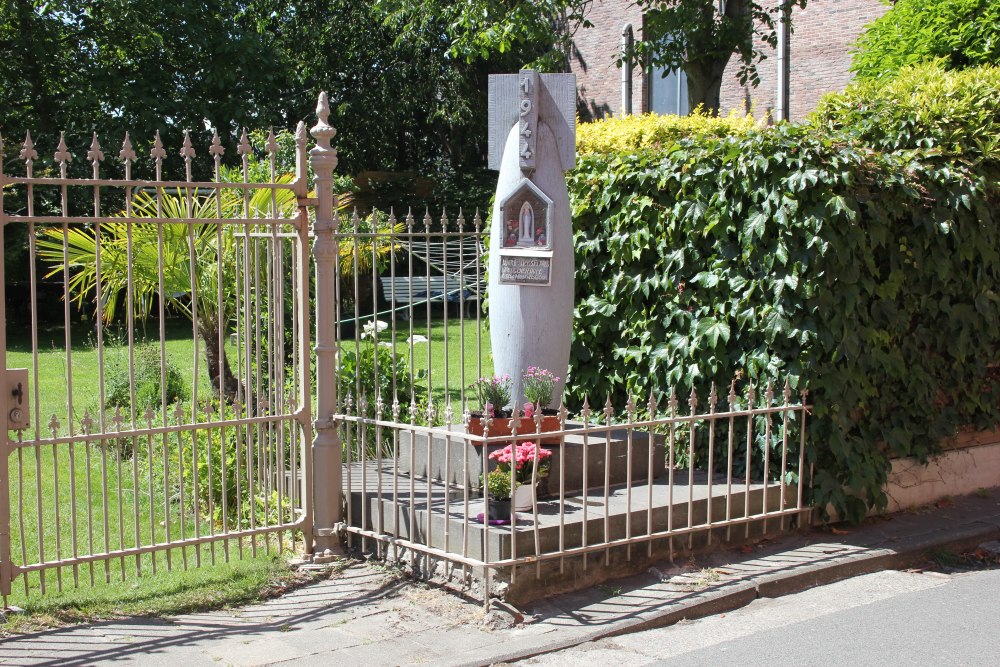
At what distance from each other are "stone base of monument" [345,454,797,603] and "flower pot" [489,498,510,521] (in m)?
0.09

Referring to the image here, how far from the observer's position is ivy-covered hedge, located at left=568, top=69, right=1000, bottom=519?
6199 millimetres

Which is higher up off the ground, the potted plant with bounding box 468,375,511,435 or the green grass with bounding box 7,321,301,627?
the potted plant with bounding box 468,375,511,435

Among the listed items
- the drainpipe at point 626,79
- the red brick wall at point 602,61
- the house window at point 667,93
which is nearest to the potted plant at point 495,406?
the drainpipe at point 626,79

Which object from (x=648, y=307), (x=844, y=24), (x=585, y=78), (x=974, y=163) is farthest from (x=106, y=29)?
(x=974, y=163)

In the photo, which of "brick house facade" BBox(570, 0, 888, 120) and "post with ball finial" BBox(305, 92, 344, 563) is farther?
"brick house facade" BBox(570, 0, 888, 120)

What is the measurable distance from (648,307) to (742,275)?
891 millimetres

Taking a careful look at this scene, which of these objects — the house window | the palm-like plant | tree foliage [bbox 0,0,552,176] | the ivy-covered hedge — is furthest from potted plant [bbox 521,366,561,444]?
the house window

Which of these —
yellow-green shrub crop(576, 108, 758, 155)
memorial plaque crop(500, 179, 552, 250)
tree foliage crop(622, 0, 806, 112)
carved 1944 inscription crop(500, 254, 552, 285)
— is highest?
tree foliage crop(622, 0, 806, 112)

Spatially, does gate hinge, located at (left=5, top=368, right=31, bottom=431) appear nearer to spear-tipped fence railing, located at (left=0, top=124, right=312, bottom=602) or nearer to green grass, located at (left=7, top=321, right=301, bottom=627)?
spear-tipped fence railing, located at (left=0, top=124, right=312, bottom=602)

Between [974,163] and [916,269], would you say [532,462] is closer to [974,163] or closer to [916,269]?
[916,269]

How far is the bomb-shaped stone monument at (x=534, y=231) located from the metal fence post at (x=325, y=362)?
123cm

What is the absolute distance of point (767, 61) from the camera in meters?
20.0

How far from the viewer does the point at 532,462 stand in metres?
5.52

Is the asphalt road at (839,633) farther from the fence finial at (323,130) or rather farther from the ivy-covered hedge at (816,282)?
the fence finial at (323,130)
